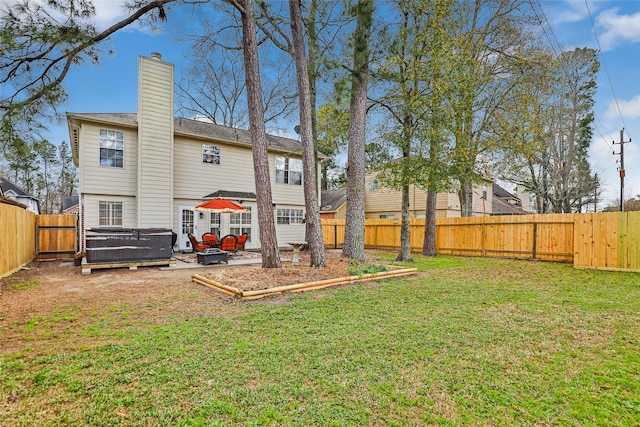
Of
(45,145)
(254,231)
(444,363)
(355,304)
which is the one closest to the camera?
(444,363)

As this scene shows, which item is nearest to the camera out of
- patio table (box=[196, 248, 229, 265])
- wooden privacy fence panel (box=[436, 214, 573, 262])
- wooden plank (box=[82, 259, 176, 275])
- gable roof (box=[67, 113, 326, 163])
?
wooden plank (box=[82, 259, 176, 275])

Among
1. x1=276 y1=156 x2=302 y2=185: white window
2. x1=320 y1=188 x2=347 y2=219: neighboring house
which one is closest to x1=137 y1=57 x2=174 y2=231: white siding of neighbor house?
x1=276 y1=156 x2=302 y2=185: white window

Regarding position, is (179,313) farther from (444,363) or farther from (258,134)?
(258,134)

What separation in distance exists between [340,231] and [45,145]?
1242 cm

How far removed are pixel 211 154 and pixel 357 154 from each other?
7440 millimetres

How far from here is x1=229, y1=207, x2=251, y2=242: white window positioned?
13789 millimetres

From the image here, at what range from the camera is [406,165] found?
1012cm

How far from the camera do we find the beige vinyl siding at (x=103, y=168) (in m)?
10.8

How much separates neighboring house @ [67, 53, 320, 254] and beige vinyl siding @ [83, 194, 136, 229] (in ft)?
0.09

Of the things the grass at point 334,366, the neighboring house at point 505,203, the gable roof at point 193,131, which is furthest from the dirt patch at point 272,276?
the neighboring house at point 505,203

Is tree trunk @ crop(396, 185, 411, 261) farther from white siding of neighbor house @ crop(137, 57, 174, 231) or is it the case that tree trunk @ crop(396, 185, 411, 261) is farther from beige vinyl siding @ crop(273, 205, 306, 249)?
white siding of neighbor house @ crop(137, 57, 174, 231)

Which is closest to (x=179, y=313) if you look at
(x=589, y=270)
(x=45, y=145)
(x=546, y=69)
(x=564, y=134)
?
(x=45, y=145)

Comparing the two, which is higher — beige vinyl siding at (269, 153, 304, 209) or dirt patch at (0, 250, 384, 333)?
beige vinyl siding at (269, 153, 304, 209)

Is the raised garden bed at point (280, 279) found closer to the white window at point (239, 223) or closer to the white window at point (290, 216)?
the white window at point (239, 223)
